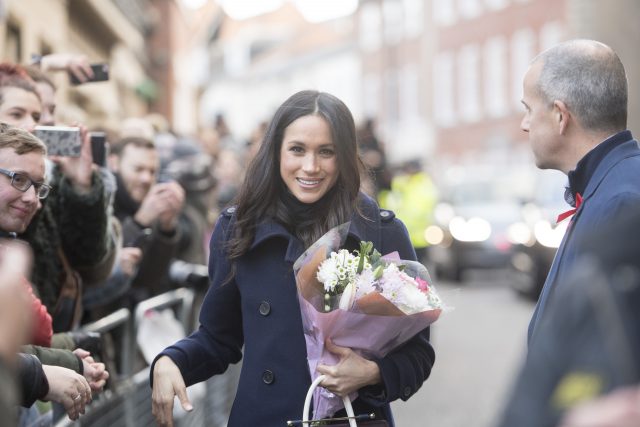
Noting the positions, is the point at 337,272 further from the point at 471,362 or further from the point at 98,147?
the point at 471,362

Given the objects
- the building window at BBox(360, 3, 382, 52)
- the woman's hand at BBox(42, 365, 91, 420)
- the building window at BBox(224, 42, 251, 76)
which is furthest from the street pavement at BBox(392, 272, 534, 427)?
the building window at BBox(224, 42, 251, 76)

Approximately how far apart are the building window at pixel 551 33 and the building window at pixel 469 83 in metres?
5.95

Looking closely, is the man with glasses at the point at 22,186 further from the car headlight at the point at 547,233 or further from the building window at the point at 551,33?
the building window at the point at 551,33

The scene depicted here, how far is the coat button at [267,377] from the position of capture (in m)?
4.16

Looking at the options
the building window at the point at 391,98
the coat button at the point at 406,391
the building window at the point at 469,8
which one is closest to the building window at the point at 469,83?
the building window at the point at 469,8

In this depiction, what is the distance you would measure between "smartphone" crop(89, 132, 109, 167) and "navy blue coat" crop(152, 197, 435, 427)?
126cm

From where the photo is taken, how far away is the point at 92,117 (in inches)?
825

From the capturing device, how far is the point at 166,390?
4141 millimetres

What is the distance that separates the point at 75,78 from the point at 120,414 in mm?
1674

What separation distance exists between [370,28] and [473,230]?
46.9 meters

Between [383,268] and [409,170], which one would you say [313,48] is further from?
[383,268]

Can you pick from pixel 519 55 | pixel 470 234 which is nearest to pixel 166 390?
pixel 470 234

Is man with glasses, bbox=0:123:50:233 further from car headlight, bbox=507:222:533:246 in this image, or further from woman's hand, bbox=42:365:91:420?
car headlight, bbox=507:222:533:246

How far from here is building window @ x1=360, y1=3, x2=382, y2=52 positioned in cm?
6731
